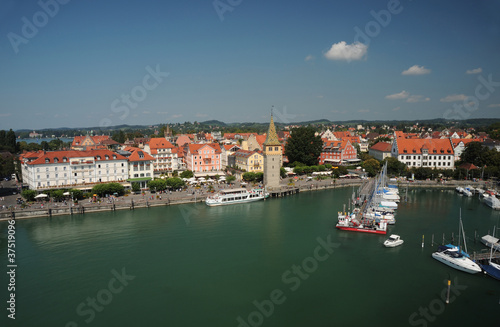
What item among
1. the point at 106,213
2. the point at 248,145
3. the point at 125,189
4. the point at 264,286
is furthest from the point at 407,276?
the point at 248,145

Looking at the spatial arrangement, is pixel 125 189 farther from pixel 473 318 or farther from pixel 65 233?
pixel 473 318

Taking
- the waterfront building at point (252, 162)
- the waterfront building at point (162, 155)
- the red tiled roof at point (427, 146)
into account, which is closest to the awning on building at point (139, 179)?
the waterfront building at point (162, 155)

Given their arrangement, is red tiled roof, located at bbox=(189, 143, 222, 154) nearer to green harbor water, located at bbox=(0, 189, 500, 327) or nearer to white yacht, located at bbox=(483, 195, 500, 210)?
green harbor water, located at bbox=(0, 189, 500, 327)

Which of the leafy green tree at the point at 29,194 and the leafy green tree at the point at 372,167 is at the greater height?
the leafy green tree at the point at 372,167

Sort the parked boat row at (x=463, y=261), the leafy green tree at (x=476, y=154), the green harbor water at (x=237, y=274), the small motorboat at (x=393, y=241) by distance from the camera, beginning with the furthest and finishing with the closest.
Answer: the leafy green tree at (x=476, y=154) < the small motorboat at (x=393, y=241) < the parked boat row at (x=463, y=261) < the green harbor water at (x=237, y=274)

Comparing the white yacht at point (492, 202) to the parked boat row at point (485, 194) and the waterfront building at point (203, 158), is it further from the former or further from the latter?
the waterfront building at point (203, 158)

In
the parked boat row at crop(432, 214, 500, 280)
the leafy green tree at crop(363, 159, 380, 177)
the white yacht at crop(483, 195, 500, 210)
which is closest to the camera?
the parked boat row at crop(432, 214, 500, 280)

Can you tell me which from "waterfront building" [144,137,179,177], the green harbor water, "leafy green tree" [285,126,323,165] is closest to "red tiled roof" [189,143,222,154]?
"waterfront building" [144,137,179,177]
